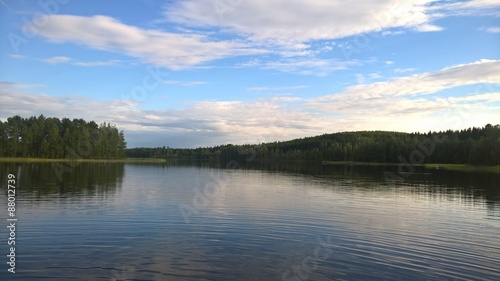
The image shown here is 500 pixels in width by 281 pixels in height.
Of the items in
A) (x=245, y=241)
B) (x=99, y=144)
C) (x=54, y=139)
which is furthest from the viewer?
(x=99, y=144)

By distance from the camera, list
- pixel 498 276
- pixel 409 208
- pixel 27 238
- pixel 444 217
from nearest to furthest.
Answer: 1. pixel 498 276
2. pixel 27 238
3. pixel 444 217
4. pixel 409 208

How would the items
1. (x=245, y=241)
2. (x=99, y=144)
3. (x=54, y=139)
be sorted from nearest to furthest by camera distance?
1. (x=245, y=241)
2. (x=54, y=139)
3. (x=99, y=144)

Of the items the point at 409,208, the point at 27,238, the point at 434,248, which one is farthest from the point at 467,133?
the point at 27,238

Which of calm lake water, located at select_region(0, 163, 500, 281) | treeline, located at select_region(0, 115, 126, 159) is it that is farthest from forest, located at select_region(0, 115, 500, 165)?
calm lake water, located at select_region(0, 163, 500, 281)

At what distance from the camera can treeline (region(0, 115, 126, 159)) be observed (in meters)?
143

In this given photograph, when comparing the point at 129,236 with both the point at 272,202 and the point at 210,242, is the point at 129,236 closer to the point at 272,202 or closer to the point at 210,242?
the point at 210,242

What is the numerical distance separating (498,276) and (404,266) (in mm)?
3754

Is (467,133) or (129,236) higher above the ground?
(467,133)

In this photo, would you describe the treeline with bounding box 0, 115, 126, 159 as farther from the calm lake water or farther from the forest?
the calm lake water

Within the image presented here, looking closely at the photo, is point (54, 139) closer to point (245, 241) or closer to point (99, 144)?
point (99, 144)

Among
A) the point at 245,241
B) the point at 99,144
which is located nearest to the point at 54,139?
the point at 99,144

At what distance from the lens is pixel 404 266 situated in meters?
16.9

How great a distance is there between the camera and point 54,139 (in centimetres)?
14950

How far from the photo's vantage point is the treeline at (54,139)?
14338 centimetres
